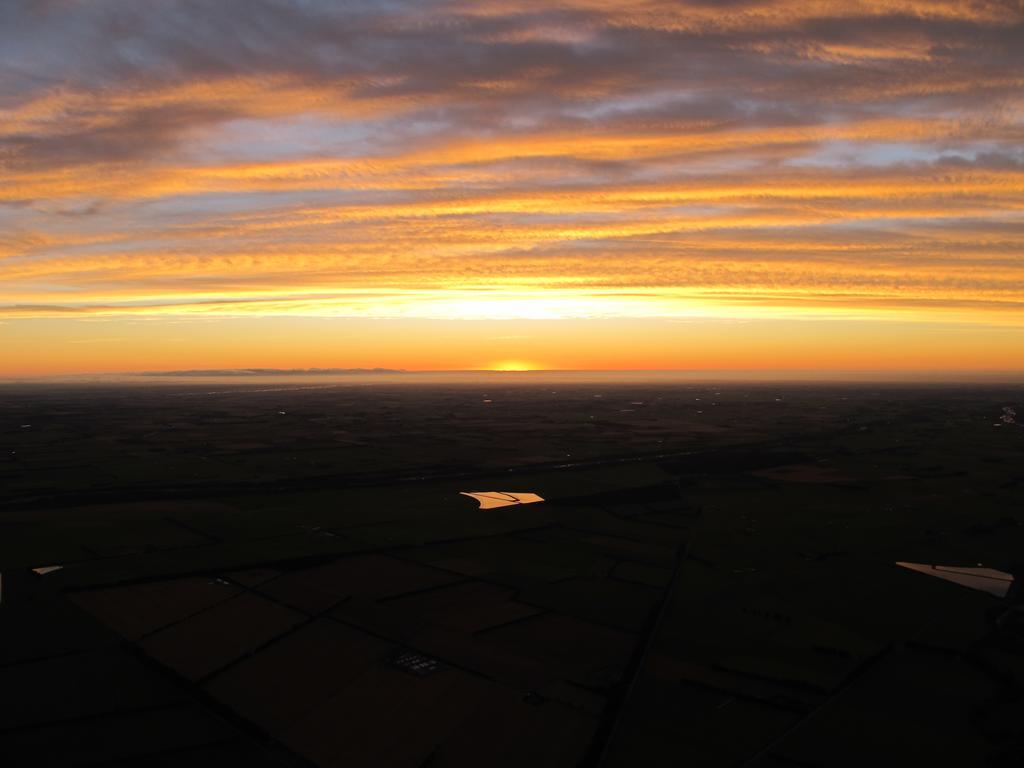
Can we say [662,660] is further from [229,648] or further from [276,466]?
[276,466]

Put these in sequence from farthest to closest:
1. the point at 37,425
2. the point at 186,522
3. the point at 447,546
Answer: the point at 37,425, the point at 186,522, the point at 447,546

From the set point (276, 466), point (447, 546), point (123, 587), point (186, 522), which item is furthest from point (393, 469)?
point (123, 587)

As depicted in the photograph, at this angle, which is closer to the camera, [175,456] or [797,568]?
[797,568]

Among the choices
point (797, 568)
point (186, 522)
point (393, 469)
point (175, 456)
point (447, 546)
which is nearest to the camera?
point (797, 568)

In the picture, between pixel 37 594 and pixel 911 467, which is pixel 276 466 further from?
pixel 911 467

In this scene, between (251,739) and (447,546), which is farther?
(447,546)

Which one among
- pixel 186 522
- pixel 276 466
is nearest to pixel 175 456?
pixel 276 466
